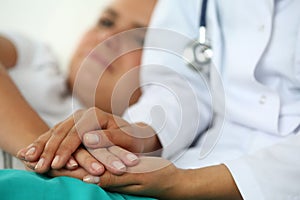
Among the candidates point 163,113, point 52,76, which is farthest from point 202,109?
point 52,76

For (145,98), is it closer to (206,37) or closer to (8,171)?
(206,37)

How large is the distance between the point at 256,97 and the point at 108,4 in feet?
2.26

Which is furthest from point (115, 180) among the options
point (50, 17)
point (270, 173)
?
point (50, 17)

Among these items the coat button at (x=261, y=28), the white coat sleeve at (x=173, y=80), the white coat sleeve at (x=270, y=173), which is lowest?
the white coat sleeve at (x=270, y=173)

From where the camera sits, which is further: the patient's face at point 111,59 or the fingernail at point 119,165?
the patient's face at point 111,59

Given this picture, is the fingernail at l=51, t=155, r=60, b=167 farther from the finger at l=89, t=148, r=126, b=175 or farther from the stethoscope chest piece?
the stethoscope chest piece

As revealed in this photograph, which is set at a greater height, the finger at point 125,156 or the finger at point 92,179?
the finger at point 125,156

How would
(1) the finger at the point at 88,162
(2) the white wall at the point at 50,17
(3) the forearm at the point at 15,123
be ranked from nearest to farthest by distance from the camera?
(1) the finger at the point at 88,162 < (3) the forearm at the point at 15,123 < (2) the white wall at the point at 50,17

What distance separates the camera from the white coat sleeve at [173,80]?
103cm

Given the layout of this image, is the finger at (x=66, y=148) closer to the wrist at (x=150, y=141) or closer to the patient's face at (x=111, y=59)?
the wrist at (x=150, y=141)

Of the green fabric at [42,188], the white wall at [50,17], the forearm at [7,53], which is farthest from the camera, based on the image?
the white wall at [50,17]

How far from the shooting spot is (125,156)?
2.54 feet

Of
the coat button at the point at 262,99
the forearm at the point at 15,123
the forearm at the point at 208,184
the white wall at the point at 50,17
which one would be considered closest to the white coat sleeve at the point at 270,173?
the forearm at the point at 208,184

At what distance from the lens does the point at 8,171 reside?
0.70 metres
